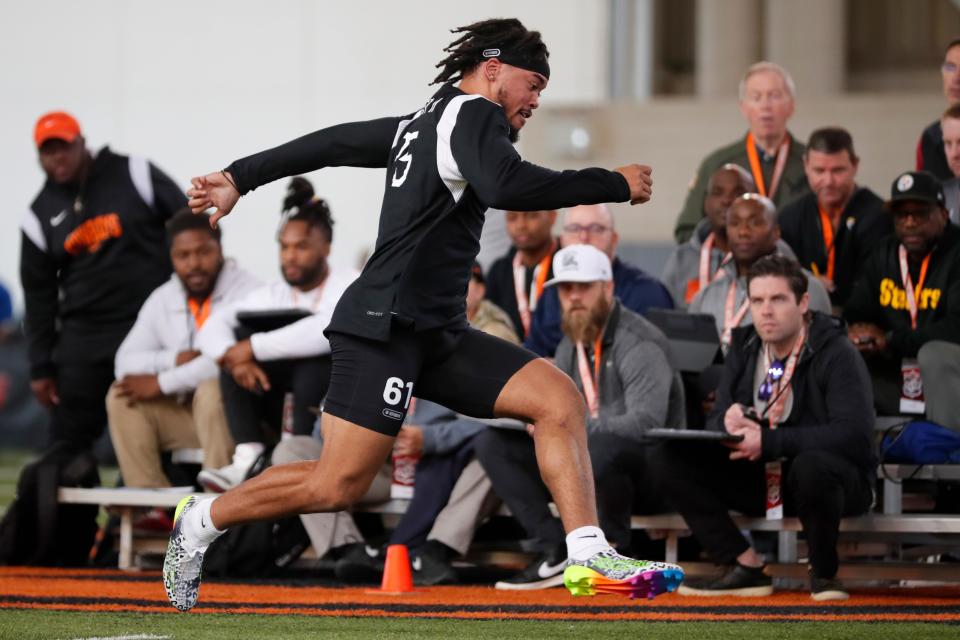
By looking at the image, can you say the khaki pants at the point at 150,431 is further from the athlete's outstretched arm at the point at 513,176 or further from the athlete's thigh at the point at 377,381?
the athlete's outstretched arm at the point at 513,176

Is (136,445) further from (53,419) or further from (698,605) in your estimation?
(698,605)

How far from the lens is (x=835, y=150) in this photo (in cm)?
740

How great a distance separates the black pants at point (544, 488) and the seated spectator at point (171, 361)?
63.3 inches

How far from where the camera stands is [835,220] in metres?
7.43

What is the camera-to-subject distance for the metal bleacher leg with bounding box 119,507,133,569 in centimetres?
767

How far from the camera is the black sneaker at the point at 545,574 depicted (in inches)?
257

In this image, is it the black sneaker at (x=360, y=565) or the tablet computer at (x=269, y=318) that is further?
the tablet computer at (x=269, y=318)

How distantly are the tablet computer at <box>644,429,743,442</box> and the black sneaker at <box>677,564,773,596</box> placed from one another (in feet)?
1.67

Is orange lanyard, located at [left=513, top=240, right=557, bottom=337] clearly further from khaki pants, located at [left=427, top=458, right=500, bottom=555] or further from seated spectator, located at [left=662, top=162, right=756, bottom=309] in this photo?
khaki pants, located at [left=427, top=458, right=500, bottom=555]

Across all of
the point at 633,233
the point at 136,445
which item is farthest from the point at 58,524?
the point at 633,233

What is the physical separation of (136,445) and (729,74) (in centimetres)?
1085

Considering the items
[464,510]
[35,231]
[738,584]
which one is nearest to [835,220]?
[738,584]

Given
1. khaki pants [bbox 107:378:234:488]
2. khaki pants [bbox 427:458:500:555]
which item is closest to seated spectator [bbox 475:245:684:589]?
khaki pants [bbox 427:458:500:555]

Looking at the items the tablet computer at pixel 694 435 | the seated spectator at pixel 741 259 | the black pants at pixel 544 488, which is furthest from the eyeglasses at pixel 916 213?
the black pants at pixel 544 488
